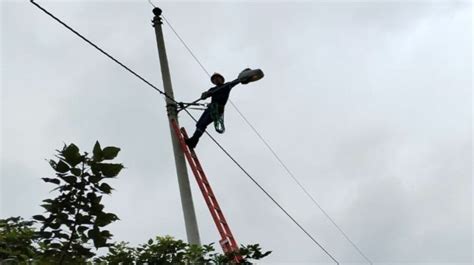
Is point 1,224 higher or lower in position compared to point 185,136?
lower

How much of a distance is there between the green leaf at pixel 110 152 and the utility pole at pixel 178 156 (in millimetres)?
4290

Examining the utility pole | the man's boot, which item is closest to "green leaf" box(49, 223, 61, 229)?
the utility pole

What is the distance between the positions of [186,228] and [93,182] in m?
4.40

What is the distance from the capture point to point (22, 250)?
2.72 m

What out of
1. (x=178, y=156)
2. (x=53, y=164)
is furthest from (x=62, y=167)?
(x=178, y=156)

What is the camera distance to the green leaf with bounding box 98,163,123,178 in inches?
92.7

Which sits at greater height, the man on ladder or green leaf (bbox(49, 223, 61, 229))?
the man on ladder

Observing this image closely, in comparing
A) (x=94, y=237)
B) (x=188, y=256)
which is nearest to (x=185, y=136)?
(x=188, y=256)

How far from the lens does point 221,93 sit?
8016mm

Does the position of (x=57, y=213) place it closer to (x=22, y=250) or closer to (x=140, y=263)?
(x=22, y=250)

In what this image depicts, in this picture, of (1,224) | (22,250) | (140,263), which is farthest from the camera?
(140,263)

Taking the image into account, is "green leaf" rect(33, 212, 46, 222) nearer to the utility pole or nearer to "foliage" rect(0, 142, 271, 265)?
"foliage" rect(0, 142, 271, 265)

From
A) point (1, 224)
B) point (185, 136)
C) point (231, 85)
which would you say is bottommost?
point (1, 224)

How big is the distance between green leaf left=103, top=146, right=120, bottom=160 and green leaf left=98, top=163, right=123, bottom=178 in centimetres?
3
